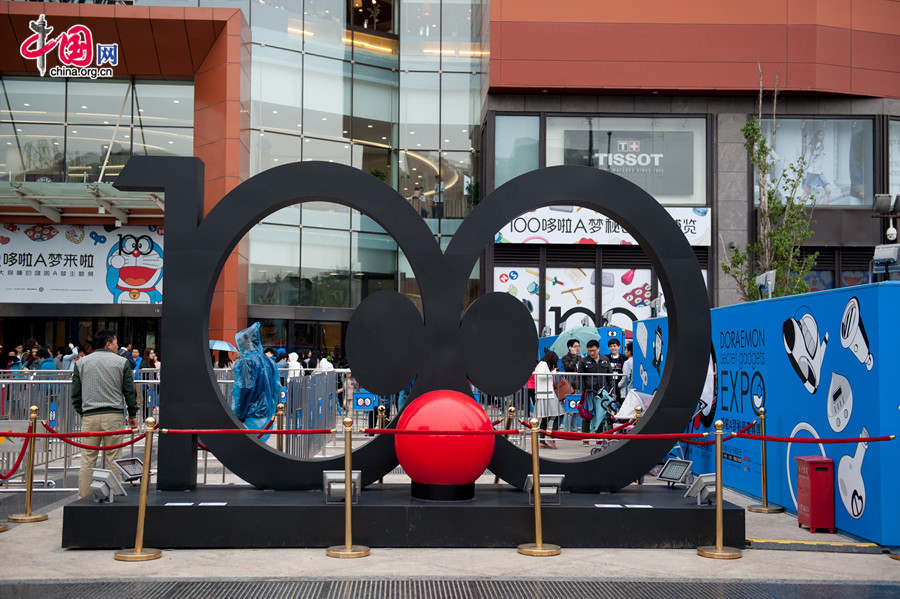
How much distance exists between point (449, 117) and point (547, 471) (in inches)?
1025

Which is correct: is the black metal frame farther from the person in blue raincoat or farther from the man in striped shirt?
the person in blue raincoat

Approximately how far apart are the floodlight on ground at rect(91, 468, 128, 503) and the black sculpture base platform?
0.11 m

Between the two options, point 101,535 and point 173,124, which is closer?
point 101,535

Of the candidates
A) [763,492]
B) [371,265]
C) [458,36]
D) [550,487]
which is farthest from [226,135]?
[550,487]

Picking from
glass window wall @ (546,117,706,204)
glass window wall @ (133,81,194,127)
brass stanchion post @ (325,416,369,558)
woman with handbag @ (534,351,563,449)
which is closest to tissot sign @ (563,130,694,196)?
glass window wall @ (546,117,706,204)

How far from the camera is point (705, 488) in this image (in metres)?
8.88

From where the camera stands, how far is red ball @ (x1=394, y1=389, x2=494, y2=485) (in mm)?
8688

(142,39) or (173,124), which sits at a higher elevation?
(142,39)

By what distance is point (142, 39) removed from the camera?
28.7 m

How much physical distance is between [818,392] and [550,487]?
3.40 metres

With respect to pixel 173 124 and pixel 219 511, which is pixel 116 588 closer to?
pixel 219 511

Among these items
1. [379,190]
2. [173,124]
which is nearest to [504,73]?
[173,124]

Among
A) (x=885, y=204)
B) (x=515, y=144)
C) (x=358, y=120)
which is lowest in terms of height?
(x=885, y=204)

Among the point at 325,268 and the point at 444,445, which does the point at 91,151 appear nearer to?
the point at 325,268
